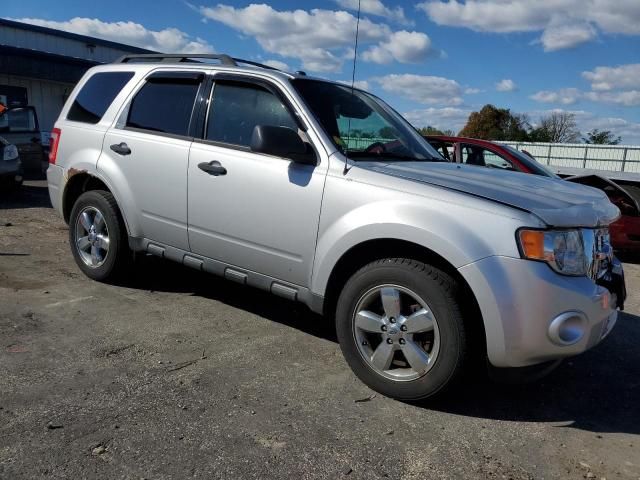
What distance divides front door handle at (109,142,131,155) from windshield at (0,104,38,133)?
30.2 feet

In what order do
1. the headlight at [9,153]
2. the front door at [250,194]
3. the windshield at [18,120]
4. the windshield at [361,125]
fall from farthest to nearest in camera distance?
the windshield at [18,120]
the headlight at [9,153]
the windshield at [361,125]
the front door at [250,194]

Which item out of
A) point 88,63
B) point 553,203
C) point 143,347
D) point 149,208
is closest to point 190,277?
point 149,208

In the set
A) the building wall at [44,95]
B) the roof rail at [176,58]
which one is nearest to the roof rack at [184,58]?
the roof rail at [176,58]

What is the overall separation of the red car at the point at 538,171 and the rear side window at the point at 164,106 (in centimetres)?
425

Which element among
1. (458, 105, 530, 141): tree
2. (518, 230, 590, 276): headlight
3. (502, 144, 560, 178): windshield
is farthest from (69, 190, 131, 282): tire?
(458, 105, 530, 141): tree

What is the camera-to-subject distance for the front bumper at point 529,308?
2.83m

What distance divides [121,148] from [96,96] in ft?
2.77

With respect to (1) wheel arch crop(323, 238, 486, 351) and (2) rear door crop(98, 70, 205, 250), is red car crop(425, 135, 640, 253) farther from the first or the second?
(1) wheel arch crop(323, 238, 486, 351)

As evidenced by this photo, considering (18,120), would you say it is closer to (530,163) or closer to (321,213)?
(530,163)

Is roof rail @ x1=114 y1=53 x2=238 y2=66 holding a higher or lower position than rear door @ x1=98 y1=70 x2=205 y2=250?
higher

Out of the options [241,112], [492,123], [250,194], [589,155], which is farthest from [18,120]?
[492,123]

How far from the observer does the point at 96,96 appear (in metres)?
5.17

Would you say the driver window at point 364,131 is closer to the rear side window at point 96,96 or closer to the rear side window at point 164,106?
the rear side window at point 164,106

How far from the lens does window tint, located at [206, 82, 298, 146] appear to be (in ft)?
13.1
